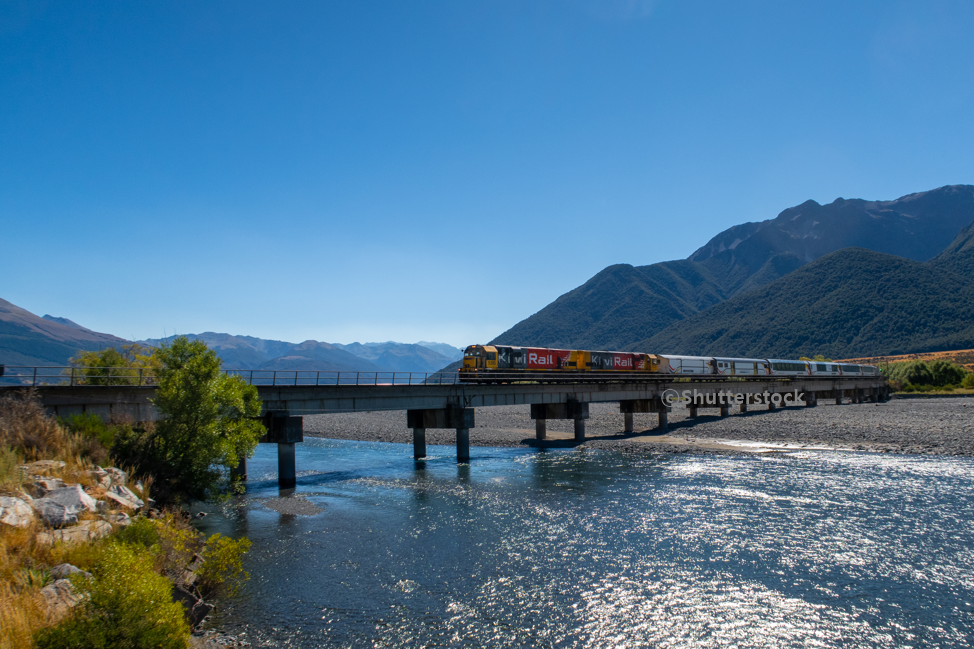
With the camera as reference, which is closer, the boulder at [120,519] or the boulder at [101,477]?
the boulder at [120,519]

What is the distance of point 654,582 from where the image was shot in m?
17.0

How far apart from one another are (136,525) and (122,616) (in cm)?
628

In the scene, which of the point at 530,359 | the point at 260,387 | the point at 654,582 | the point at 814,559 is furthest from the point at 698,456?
the point at 260,387

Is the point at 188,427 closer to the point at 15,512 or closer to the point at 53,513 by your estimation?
the point at 53,513

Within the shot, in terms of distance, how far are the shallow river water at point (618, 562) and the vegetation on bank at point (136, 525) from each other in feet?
7.35

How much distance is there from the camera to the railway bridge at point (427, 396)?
27152 mm

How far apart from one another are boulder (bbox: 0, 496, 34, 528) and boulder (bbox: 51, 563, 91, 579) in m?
1.80

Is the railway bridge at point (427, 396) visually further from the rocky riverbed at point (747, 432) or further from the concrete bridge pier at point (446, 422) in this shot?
the rocky riverbed at point (747, 432)

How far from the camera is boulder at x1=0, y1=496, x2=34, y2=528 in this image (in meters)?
12.6

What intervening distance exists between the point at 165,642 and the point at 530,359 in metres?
46.5

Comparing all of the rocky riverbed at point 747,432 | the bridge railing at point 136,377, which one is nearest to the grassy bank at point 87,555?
the bridge railing at point 136,377

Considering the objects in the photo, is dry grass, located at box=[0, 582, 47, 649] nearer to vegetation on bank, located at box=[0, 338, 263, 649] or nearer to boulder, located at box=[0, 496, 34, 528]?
vegetation on bank, located at box=[0, 338, 263, 649]
